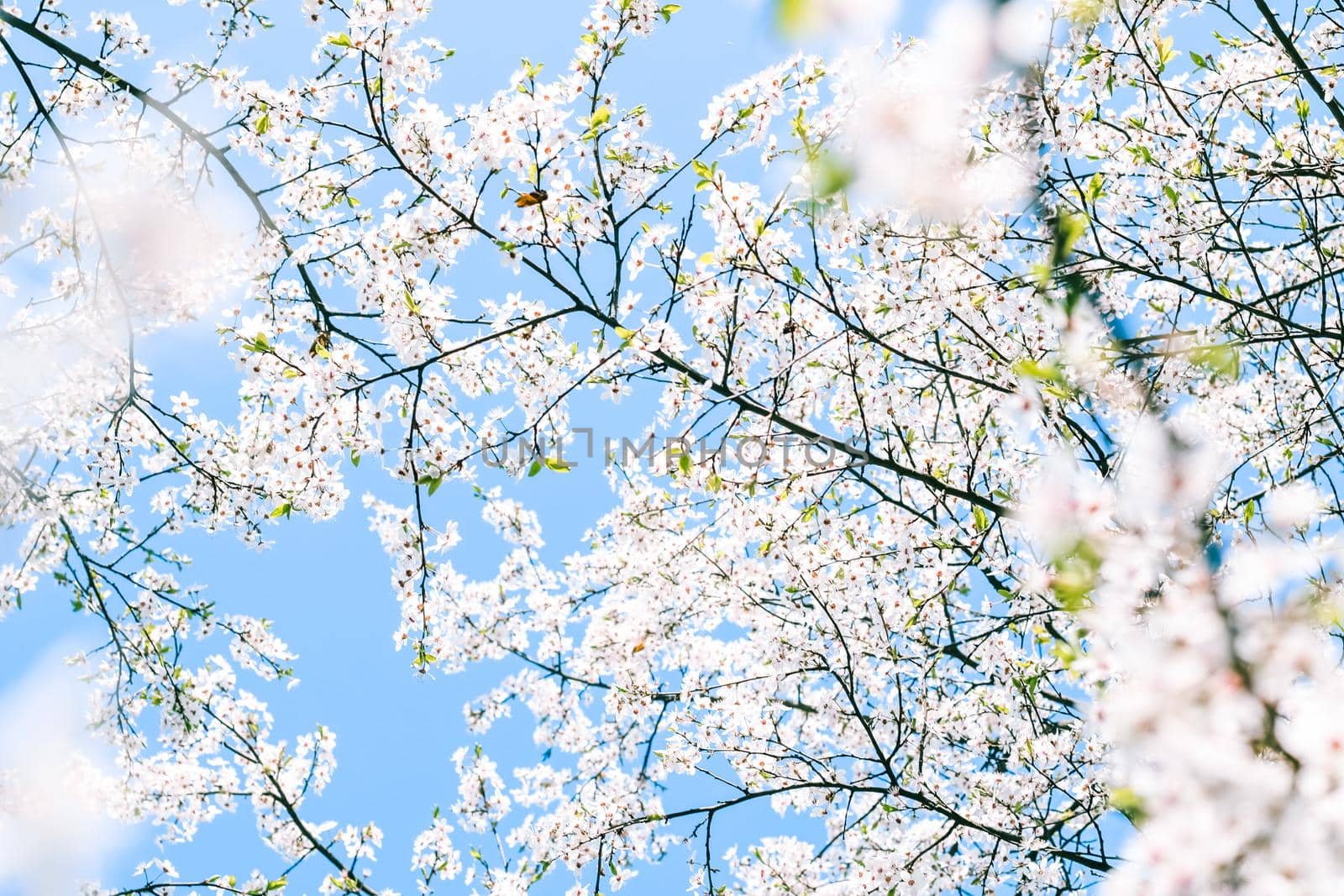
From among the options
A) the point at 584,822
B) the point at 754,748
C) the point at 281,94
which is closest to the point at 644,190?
the point at 281,94

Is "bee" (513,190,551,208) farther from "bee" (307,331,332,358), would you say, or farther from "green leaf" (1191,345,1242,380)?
"green leaf" (1191,345,1242,380)

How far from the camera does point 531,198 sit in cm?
390

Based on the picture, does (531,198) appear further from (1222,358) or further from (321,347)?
(1222,358)

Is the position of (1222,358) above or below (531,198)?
below

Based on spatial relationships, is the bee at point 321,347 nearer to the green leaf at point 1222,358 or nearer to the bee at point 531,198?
the bee at point 531,198

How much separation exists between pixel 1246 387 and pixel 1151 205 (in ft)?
6.01

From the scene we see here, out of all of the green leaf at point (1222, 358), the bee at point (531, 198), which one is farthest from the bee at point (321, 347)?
the green leaf at point (1222, 358)

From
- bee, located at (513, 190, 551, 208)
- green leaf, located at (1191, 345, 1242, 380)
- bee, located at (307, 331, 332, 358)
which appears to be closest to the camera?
green leaf, located at (1191, 345, 1242, 380)

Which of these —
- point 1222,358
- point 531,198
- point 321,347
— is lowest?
point 1222,358

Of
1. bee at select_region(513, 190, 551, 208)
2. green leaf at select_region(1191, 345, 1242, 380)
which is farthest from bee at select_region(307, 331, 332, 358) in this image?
green leaf at select_region(1191, 345, 1242, 380)

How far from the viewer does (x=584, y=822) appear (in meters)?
5.35

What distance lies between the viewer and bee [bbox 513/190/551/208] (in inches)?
153

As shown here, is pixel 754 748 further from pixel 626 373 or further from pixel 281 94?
pixel 281 94

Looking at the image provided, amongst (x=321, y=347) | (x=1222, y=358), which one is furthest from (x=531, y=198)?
(x=1222, y=358)
